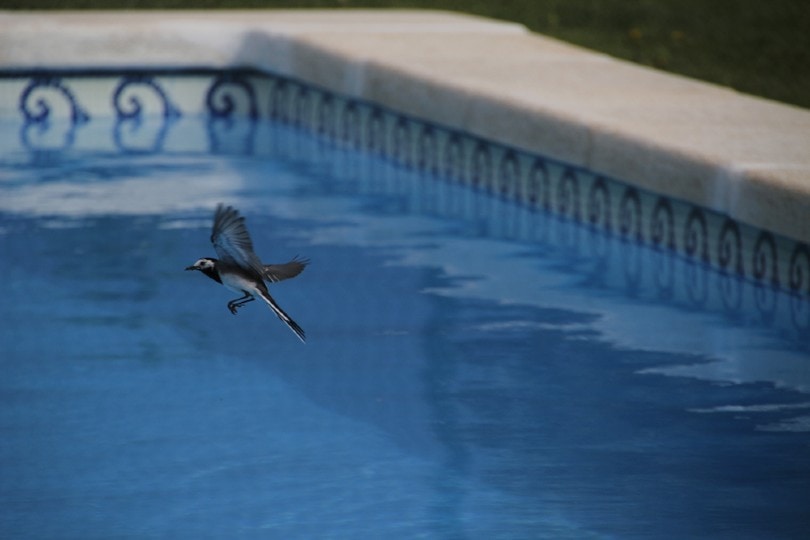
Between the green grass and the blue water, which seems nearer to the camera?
the blue water

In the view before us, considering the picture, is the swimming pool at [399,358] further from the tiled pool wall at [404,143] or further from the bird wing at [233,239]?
the bird wing at [233,239]

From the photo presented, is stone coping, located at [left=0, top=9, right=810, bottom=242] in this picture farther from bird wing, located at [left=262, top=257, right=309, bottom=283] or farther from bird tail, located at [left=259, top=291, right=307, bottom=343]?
bird tail, located at [left=259, top=291, right=307, bottom=343]

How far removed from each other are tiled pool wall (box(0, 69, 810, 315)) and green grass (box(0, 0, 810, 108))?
3.66 ft

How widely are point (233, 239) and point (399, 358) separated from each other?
1.17 metres

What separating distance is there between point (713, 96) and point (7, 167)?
93.8 inches

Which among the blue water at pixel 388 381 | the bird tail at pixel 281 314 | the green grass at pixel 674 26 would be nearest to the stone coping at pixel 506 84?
the blue water at pixel 388 381

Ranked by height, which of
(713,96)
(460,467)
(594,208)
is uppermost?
(713,96)

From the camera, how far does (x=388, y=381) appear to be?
3.63 m

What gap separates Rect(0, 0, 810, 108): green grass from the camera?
7012 millimetres

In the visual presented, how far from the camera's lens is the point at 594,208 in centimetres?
504

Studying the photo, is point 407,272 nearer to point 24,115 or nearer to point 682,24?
point 24,115

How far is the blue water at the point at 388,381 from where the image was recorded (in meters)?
2.89

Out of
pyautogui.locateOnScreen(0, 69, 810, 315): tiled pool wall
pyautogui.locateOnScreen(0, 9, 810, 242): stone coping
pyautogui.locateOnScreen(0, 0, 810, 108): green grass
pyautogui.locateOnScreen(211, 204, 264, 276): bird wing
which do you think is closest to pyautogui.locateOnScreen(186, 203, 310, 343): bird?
pyautogui.locateOnScreen(211, 204, 264, 276): bird wing

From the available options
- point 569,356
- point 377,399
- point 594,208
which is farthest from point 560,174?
point 377,399
